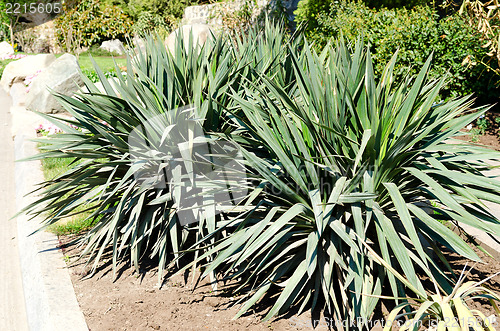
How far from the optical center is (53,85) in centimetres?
895

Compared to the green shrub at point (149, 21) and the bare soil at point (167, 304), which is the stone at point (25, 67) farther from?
the bare soil at point (167, 304)

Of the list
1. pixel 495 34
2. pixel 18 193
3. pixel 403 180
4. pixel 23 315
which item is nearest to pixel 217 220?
pixel 403 180

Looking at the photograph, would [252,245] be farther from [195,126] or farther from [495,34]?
[495,34]

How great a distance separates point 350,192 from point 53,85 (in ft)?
26.0

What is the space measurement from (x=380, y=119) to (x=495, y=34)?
4.59 meters

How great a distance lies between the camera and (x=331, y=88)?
2.88m

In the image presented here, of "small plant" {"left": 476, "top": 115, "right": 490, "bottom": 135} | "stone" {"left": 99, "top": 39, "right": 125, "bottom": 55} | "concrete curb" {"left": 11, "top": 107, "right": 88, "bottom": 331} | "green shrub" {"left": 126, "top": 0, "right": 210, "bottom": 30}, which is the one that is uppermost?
"small plant" {"left": 476, "top": 115, "right": 490, "bottom": 135}

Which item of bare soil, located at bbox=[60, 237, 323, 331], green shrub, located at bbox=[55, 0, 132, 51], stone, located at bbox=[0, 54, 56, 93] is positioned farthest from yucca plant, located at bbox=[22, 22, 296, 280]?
green shrub, located at bbox=[55, 0, 132, 51]

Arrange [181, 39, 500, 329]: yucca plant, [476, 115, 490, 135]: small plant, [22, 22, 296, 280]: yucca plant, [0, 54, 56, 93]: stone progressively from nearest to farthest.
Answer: [181, 39, 500, 329]: yucca plant, [22, 22, 296, 280]: yucca plant, [476, 115, 490, 135]: small plant, [0, 54, 56, 93]: stone

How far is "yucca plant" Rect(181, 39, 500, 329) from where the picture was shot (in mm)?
2496

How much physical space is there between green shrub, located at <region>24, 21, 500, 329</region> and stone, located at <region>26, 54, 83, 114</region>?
5.83 meters

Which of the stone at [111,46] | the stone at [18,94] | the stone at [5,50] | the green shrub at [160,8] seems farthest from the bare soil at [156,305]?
the green shrub at [160,8]

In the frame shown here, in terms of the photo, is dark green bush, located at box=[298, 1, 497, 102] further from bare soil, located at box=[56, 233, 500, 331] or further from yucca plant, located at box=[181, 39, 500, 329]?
bare soil, located at box=[56, 233, 500, 331]

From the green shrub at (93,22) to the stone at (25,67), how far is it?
24.4 feet
